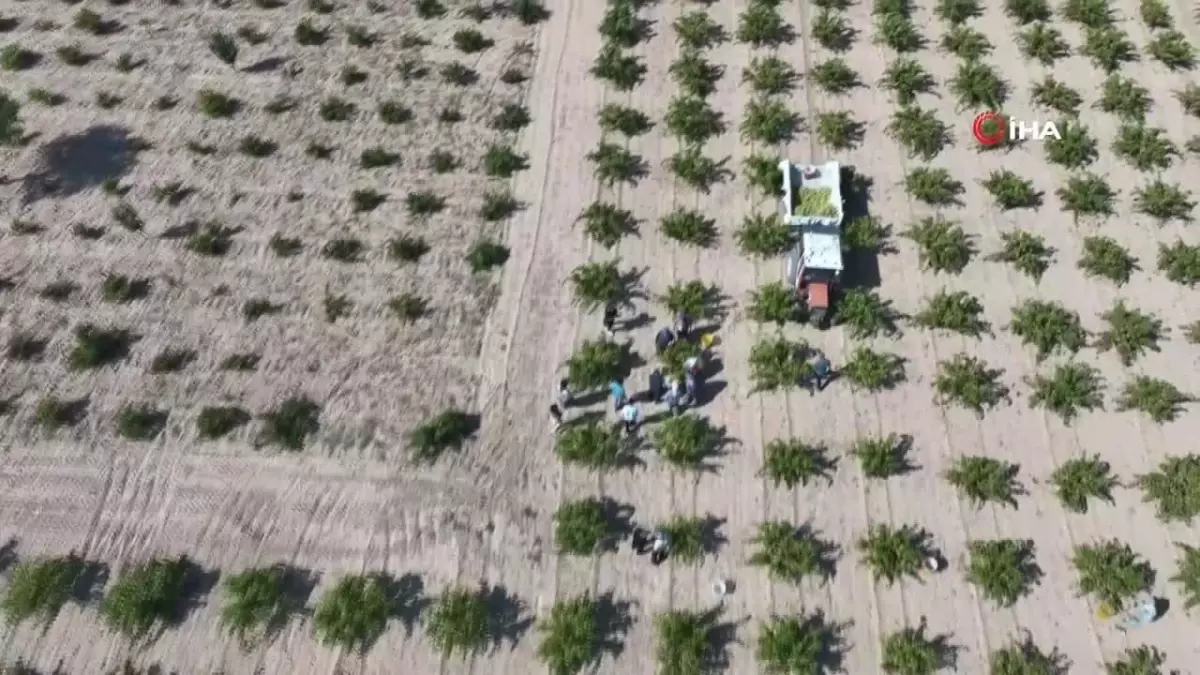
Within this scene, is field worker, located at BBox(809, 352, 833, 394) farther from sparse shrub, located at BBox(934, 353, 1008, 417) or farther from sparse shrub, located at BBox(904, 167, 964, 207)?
sparse shrub, located at BBox(904, 167, 964, 207)

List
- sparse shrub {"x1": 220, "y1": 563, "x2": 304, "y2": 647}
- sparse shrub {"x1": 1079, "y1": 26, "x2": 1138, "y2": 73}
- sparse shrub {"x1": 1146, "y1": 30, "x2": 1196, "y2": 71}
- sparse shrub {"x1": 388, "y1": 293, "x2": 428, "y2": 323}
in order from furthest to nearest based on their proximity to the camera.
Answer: sparse shrub {"x1": 1079, "y1": 26, "x2": 1138, "y2": 73}, sparse shrub {"x1": 1146, "y1": 30, "x2": 1196, "y2": 71}, sparse shrub {"x1": 388, "y1": 293, "x2": 428, "y2": 323}, sparse shrub {"x1": 220, "y1": 563, "x2": 304, "y2": 647}

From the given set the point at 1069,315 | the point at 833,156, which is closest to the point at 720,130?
the point at 833,156

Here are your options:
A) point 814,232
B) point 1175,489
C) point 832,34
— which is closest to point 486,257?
point 814,232

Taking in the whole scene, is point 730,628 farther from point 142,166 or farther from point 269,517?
point 142,166

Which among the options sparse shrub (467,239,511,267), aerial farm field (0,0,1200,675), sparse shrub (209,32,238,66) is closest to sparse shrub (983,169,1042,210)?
aerial farm field (0,0,1200,675)

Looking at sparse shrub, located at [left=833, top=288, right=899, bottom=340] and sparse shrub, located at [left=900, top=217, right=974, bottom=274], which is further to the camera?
sparse shrub, located at [left=900, top=217, right=974, bottom=274]

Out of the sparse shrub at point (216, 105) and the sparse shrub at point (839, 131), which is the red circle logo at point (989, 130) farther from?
the sparse shrub at point (216, 105)

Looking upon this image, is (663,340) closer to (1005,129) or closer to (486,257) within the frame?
(486,257)
